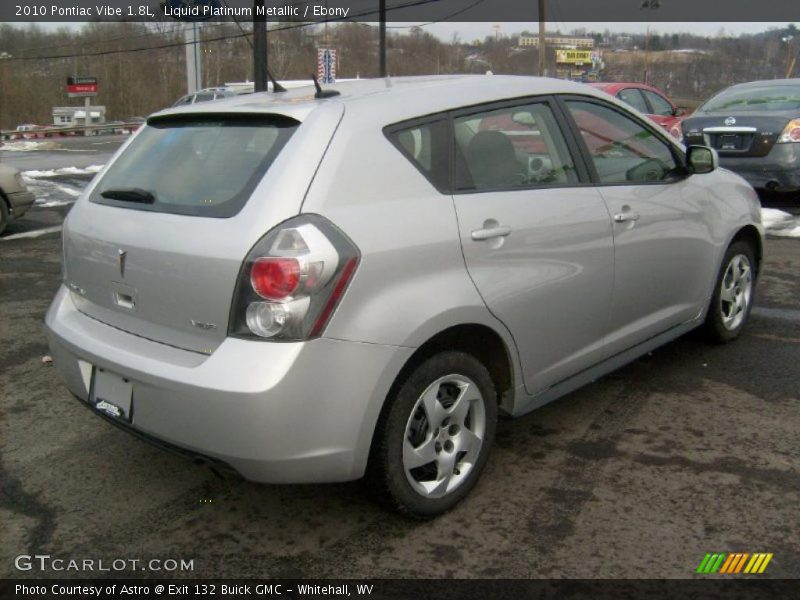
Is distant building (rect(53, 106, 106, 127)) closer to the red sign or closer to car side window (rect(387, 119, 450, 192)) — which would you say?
the red sign

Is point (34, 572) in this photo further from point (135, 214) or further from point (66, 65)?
point (66, 65)

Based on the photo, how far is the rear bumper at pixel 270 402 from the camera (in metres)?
2.44

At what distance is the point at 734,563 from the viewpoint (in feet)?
8.77

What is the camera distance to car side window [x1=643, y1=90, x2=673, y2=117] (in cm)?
1289

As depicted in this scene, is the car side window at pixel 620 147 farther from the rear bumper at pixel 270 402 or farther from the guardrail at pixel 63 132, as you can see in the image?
the guardrail at pixel 63 132

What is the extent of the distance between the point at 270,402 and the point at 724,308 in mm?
3457

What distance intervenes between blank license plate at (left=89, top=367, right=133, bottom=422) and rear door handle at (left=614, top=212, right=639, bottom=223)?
2.27 metres

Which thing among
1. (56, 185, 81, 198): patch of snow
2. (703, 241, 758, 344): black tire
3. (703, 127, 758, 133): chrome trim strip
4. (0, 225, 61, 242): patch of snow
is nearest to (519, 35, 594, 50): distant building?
(56, 185, 81, 198): patch of snow

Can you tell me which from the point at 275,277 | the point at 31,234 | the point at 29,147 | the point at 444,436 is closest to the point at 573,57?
the point at 29,147

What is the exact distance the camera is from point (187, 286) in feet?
8.63

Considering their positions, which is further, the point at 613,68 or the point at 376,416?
the point at 613,68

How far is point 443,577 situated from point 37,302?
4.86 m

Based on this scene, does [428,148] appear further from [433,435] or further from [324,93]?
[433,435]

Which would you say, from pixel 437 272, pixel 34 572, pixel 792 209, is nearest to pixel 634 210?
pixel 437 272
